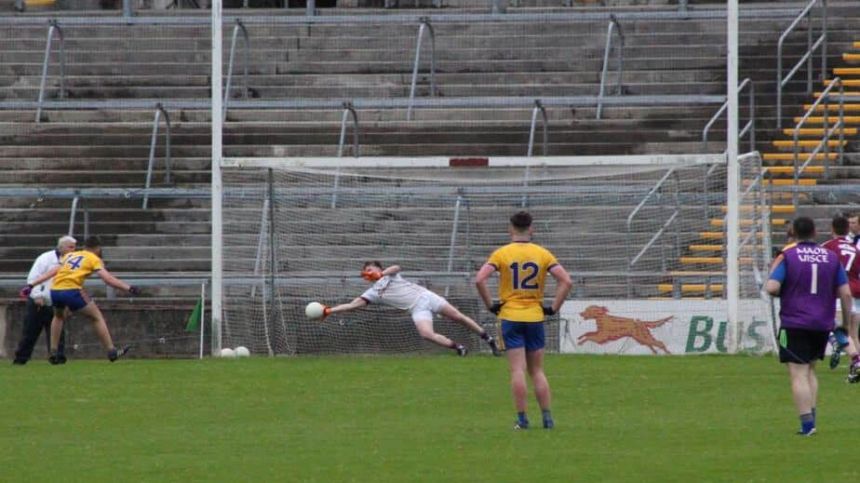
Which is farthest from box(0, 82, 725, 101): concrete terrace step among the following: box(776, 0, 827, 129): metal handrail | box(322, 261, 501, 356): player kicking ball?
box(322, 261, 501, 356): player kicking ball

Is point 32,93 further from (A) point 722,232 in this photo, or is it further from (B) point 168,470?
(B) point 168,470

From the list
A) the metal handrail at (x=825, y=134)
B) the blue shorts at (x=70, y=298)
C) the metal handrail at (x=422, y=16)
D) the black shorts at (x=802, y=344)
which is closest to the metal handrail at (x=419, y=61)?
the metal handrail at (x=422, y=16)

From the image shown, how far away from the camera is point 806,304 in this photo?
15.6 m

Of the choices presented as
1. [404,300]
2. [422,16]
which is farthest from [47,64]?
[404,300]

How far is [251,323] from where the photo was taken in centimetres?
2767

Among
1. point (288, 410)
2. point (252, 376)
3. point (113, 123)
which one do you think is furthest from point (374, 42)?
point (288, 410)

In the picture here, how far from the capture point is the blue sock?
1554cm

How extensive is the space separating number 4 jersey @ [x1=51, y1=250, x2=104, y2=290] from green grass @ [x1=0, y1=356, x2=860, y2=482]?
1.55 meters

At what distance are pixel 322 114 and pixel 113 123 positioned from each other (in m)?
3.96

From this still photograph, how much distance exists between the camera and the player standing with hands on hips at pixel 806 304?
15555mm

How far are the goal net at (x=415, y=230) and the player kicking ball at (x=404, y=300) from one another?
1.33m

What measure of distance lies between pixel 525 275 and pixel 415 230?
41.8 feet

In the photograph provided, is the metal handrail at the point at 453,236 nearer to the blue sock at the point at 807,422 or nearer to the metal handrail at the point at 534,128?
the metal handrail at the point at 534,128

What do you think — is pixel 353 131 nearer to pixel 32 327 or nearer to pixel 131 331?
pixel 131 331
